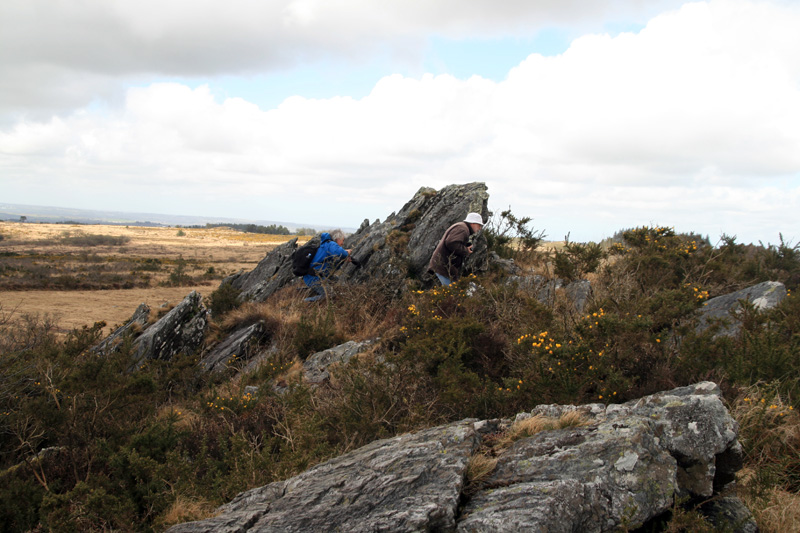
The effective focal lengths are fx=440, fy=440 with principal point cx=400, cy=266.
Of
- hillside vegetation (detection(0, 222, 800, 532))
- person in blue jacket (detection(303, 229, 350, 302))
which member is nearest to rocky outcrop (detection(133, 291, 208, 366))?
hillside vegetation (detection(0, 222, 800, 532))

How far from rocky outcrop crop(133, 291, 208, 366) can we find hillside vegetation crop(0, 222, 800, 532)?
72.5 inches

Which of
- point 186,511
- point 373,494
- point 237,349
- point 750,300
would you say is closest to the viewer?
point 373,494

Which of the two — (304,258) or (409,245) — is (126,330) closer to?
(304,258)

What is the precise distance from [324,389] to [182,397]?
2.74 metres

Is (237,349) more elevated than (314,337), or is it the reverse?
(314,337)

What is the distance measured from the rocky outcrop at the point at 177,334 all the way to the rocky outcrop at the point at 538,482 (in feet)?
21.1

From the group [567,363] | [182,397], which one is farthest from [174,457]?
[567,363]

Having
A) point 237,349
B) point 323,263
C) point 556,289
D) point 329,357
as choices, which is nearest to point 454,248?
point 556,289

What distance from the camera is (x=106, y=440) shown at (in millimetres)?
4434

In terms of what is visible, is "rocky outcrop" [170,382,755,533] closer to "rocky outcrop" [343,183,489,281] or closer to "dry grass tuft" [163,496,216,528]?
"dry grass tuft" [163,496,216,528]

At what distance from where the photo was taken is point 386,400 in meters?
4.30

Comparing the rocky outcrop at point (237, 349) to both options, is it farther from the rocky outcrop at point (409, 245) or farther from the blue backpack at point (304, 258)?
the rocky outcrop at point (409, 245)

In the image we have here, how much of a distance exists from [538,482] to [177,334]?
27.1 feet

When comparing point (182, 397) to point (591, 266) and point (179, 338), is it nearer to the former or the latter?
point (179, 338)
